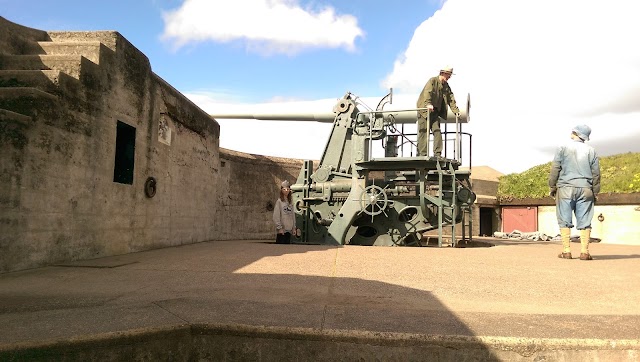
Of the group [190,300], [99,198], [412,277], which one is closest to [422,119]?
[412,277]

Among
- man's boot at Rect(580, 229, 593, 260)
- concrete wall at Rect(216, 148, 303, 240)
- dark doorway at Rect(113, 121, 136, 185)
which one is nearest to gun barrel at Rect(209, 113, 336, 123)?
concrete wall at Rect(216, 148, 303, 240)

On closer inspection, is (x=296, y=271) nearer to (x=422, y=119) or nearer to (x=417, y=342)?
(x=417, y=342)

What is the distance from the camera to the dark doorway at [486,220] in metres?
16.9

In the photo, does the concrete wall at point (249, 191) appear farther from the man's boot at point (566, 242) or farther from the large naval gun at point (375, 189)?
the man's boot at point (566, 242)

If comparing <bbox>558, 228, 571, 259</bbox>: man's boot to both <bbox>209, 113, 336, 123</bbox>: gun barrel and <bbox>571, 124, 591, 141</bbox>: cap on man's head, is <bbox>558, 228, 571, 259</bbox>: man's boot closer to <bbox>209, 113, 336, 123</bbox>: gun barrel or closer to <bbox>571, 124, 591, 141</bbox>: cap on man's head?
<bbox>571, 124, 591, 141</bbox>: cap on man's head

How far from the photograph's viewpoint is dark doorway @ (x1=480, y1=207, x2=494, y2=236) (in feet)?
55.5

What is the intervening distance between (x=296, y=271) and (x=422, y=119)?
17.0 feet

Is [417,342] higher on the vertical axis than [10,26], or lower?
lower

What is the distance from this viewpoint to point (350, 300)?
10.1 ft

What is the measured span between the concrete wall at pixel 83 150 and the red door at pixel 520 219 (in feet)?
39.8

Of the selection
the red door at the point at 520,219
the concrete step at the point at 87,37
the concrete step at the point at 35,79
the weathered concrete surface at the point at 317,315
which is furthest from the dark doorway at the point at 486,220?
the concrete step at the point at 35,79

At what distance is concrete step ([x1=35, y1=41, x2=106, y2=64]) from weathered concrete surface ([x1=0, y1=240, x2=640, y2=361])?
2.82m

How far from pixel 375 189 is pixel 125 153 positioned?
4575 mm

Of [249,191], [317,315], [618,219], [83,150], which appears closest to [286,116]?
[249,191]
